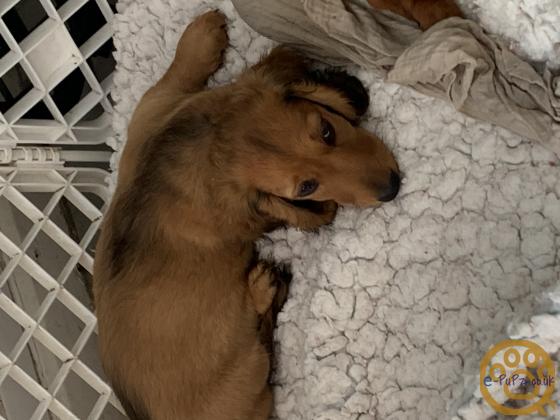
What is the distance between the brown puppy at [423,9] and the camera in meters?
1.54

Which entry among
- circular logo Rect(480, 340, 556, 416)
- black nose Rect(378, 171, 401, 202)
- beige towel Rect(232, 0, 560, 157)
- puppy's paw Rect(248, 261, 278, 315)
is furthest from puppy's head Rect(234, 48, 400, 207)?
circular logo Rect(480, 340, 556, 416)

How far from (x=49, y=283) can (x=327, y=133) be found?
86 centimetres

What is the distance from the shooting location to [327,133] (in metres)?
1.62

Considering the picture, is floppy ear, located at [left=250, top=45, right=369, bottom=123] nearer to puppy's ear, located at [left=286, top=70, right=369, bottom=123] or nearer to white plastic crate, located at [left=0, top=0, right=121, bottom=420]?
puppy's ear, located at [left=286, top=70, right=369, bottom=123]

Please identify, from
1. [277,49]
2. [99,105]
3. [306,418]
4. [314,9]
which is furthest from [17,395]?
[314,9]

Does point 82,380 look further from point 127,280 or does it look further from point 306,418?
point 306,418

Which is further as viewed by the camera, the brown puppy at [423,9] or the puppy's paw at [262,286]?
the puppy's paw at [262,286]

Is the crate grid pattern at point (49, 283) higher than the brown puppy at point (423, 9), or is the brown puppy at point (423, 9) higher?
the brown puppy at point (423, 9)

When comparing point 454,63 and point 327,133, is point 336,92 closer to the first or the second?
point 327,133

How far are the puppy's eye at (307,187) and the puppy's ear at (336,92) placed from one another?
0.58ft

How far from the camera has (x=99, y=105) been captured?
232 cm

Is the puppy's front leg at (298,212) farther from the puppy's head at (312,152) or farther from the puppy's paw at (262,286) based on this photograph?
the puppy's paw at (262,286)

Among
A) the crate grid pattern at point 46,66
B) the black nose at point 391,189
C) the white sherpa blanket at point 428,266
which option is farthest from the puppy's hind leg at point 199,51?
the black nose at point 391,189

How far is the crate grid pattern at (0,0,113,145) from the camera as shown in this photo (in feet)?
6.25
